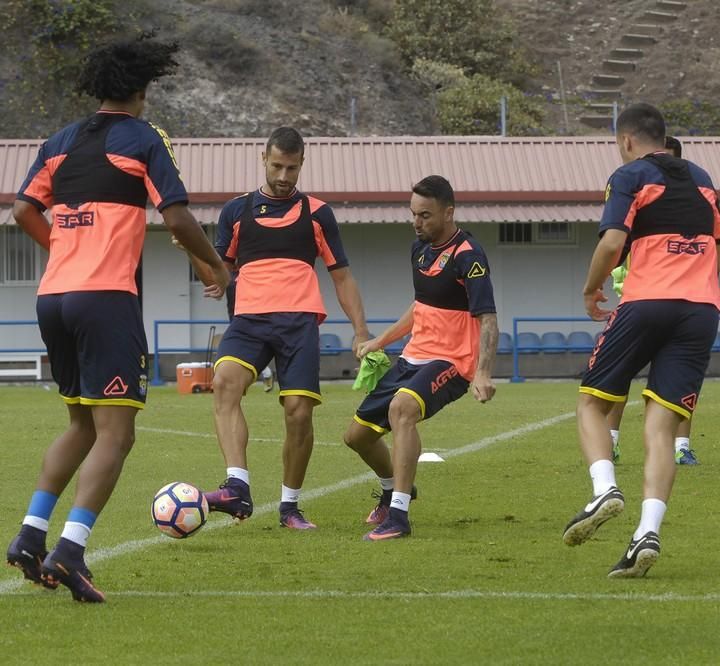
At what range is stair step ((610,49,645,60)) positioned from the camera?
53.2 metres

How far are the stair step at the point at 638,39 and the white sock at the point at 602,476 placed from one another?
48278 mm

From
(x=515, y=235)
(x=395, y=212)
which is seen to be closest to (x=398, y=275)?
(x=395, y=212)

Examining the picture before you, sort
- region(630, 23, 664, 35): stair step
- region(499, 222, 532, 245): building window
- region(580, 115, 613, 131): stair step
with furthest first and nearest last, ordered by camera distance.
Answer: region(630, 23, 664, 35): stair step
region(580, 115, 613, 131): stair step
region(499, 222, 532, 245): building window

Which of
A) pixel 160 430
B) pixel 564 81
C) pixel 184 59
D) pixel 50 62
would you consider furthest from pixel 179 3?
pixel 160 430

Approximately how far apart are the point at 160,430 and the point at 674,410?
33.7ft

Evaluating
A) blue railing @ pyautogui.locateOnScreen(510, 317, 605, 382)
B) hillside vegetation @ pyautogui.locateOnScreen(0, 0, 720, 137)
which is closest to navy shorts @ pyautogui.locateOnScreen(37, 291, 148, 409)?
blue railing @ pyautogui.locateOnScreen(510, 317, 605, 382)

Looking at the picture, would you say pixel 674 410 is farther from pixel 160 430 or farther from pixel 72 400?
pixel 160 430

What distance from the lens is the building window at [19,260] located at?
31.6 metres

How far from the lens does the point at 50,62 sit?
41.8 metres

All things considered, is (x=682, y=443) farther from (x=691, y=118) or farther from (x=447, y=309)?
(x=691, y=118)

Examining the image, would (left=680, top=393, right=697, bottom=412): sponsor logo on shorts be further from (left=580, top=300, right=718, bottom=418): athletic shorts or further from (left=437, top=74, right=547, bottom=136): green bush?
(left=437, top=74, right=547, bottom=136): green bush

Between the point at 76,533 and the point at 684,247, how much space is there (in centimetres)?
313

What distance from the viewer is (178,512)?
7996mm

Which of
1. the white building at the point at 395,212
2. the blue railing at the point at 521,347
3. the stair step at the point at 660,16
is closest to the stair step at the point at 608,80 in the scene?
the stair step at the point at 660,16
